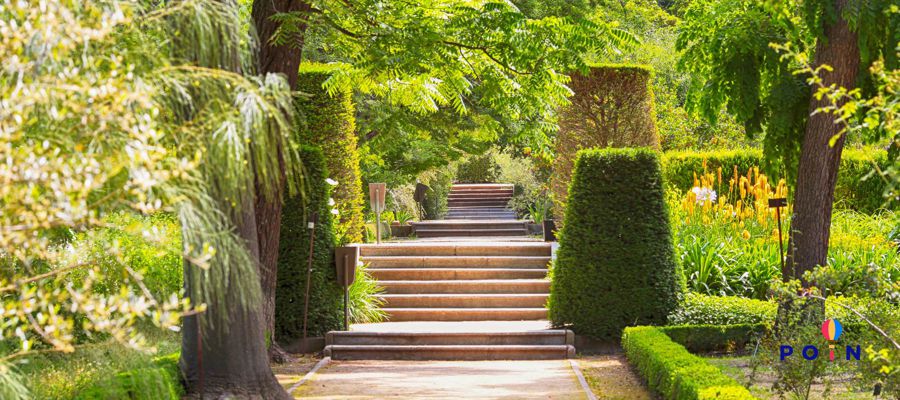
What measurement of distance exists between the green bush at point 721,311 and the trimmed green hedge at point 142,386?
6.07 meters

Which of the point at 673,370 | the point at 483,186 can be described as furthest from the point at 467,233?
the point at 673,370

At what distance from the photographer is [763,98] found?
10508 mm

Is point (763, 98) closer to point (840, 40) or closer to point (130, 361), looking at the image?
point (840, 40)

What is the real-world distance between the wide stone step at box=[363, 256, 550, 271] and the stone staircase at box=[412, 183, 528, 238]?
863 cm

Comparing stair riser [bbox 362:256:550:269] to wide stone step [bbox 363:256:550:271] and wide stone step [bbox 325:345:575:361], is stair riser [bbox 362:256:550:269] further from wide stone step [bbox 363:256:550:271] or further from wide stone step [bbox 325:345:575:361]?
wide stone step [bbox 325:345:575:361]

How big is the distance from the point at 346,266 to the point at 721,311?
4270 mm

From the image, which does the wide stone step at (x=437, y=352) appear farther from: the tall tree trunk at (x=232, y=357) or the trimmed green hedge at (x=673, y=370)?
the tall tree trunk at (x=232, y=357)

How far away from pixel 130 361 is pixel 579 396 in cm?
384

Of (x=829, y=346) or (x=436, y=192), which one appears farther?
(x=436, y=192)

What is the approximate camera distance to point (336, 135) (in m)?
15.8

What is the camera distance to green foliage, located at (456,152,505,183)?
40375 mm

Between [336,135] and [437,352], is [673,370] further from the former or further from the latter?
[336,135]

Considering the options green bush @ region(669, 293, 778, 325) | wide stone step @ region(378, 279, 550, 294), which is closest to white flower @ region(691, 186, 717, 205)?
wide stone step @ region(378, 279, 550, 294)

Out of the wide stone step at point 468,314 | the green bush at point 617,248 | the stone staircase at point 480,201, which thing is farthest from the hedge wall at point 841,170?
the stone staircase at point 480,201
